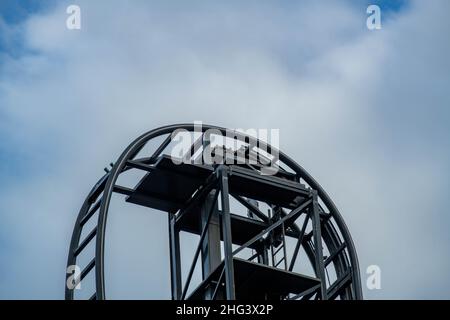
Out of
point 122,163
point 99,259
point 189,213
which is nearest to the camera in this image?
point 99,259

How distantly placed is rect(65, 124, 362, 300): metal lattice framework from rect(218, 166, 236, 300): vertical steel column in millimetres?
21

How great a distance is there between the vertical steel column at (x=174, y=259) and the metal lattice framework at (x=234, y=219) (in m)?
0.02

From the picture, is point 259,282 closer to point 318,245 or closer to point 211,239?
point 211,239

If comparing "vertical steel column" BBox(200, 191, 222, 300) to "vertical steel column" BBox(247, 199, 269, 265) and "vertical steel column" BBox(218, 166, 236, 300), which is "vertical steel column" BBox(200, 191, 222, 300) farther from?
"vertical steel column" BBox(247, 199, 269, 265)

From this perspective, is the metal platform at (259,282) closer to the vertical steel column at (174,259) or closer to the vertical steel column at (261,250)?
the vertical steel column at (174,259)

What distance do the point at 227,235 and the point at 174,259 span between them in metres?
2.68

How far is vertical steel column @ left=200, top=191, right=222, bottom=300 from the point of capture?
27.0 m

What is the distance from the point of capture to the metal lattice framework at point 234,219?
26.1m

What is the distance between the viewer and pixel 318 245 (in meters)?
27.4
